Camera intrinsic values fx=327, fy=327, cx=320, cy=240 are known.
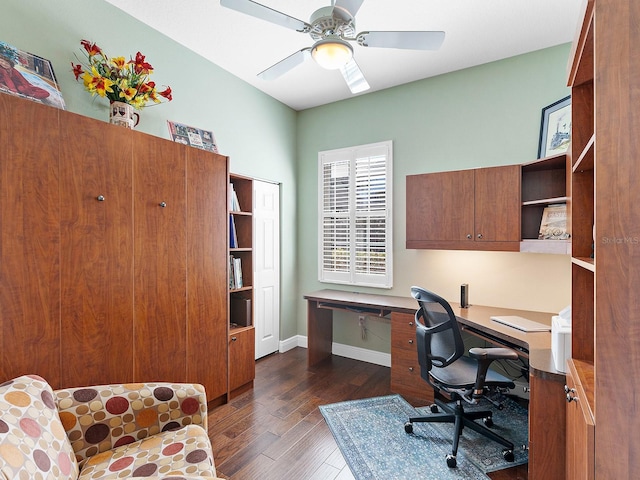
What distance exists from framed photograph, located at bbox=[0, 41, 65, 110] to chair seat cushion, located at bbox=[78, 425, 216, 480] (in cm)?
189

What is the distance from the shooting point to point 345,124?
3.85 metres

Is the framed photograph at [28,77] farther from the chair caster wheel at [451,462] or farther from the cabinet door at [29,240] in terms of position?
the chair caster wheel at [451,462]

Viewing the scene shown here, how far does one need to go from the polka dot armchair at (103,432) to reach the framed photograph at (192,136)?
191 centimetres

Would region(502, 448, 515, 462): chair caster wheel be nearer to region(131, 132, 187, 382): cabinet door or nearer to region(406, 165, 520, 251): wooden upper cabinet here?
region(406, 165, 520, 251): wooden upper cabinet

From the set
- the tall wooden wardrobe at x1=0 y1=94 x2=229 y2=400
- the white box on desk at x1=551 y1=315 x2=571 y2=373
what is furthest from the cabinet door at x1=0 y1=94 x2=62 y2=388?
the white box on desk at x1=551 y1=315 x2=571 y2=373

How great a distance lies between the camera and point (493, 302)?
3.00 metres

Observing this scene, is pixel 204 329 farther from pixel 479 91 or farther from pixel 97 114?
pixel 479 91

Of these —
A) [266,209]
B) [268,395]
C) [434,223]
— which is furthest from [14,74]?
[434,223]

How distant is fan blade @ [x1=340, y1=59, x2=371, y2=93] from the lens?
221 centimetres

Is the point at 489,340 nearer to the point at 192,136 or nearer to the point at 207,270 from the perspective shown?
the point at 207,270

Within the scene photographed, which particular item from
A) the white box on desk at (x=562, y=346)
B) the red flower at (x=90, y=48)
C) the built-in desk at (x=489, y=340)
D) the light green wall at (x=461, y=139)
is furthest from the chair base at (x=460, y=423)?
the red flower at (x=90, y=48)

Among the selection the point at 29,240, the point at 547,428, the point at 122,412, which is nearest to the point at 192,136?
the point at 29,240

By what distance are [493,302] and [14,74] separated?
379cm

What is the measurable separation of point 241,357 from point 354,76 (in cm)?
247
